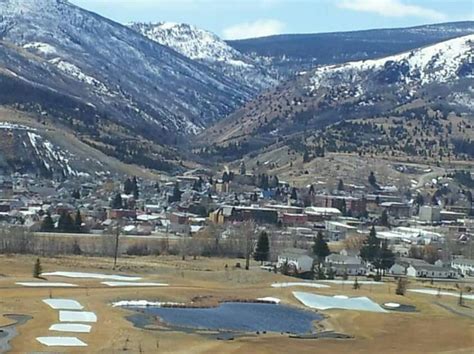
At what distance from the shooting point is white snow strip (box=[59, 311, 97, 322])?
1690 inches

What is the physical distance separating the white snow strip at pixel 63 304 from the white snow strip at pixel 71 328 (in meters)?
4.62

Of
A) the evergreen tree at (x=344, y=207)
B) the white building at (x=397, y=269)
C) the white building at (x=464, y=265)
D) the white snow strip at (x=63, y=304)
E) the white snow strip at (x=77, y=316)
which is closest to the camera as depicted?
the white snow strip at (x=77, y=316)

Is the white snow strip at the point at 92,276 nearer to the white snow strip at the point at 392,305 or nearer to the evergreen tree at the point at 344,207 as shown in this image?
the white snow strip at the point at 392,305

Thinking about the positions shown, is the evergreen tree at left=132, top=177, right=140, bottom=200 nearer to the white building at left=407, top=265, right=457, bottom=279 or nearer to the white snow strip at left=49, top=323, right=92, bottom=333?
the white building at left=407, top=265, right=457, bottom=279

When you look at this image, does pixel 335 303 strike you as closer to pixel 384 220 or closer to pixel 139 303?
pixel 139 303

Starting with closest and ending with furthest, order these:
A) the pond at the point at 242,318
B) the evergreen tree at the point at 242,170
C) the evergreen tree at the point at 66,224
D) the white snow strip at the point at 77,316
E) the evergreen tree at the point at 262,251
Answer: the white snow strip at the point at 77,316
the pond at the point at 242,318
the evergreen tree at the point at 262,251
the evergreen tree at the point at 66,224
the evergreen tree at the point at 242,170

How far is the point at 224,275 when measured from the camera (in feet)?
210

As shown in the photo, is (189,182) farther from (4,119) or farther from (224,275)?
(224,275)

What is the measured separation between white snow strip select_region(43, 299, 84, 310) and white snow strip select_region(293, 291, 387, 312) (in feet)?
42.4

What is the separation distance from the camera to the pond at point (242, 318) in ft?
144

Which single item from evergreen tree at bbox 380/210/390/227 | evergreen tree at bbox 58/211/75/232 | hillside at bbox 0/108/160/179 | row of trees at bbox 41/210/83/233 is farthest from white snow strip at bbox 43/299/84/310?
hillside at bbox 0/108/160/179

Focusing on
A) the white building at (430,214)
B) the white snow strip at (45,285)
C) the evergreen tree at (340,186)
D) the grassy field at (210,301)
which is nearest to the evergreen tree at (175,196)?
the evergreen tree at (340,186)

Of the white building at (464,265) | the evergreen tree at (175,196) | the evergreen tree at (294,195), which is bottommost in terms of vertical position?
the white building at (464,265)

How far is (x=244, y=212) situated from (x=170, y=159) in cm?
6302
